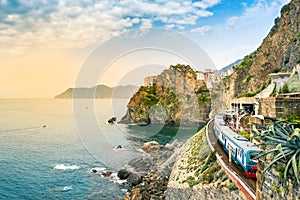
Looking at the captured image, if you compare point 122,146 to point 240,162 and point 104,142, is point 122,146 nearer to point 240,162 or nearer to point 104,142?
point 104,142

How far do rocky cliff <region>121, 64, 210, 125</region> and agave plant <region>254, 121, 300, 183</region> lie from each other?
251ft

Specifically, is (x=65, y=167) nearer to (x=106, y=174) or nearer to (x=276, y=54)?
(x=106, y=174)

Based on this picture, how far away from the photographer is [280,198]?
6.55 metres

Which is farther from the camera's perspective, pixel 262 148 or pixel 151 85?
pixel 151 85

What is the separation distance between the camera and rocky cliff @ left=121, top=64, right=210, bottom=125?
286 feet

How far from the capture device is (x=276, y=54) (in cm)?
5297

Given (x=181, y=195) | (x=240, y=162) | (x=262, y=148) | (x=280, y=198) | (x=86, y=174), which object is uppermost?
(x=262, y=148)

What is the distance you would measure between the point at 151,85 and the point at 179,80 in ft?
37.8

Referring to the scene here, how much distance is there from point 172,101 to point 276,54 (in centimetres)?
4478

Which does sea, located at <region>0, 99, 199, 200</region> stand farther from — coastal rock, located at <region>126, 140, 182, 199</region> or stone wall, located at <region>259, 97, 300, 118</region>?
stone wall, located at <region>259, 97, 300, 118</region>

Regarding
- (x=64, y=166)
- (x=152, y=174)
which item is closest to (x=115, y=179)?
(x=152, y=174)

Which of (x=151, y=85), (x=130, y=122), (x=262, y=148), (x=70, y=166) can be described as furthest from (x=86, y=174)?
(x=151, y=85)

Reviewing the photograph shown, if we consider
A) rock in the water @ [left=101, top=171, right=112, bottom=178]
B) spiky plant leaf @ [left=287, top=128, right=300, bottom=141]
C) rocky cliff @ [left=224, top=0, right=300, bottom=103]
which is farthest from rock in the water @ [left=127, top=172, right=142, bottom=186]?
rocky cliff @ [left=224, top=0, right=300, bottom=103]

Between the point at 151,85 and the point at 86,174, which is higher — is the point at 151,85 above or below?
above
